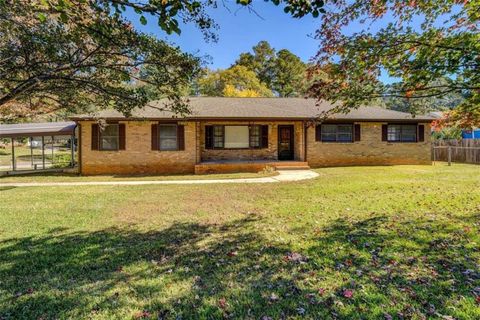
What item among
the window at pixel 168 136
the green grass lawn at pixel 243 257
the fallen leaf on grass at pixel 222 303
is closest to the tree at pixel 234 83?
the window at pixel 168 136

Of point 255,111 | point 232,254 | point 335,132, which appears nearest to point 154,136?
point 255,111

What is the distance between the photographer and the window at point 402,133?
16.9m

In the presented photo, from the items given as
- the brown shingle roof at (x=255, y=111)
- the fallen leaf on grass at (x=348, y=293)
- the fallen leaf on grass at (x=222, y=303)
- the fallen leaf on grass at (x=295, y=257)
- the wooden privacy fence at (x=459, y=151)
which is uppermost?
the brown shingle roof at (x=255, y=111)

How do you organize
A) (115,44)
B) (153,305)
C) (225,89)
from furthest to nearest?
(225,89)
(115,44)
(153,305)

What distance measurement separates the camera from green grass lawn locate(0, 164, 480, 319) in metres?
2.94

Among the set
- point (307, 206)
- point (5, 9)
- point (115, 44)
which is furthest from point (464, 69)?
point (5, 9)

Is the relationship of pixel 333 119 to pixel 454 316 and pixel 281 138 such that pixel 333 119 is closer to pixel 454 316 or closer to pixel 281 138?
pixel 281 138

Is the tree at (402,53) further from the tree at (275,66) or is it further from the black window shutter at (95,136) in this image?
the tree at (275,66)

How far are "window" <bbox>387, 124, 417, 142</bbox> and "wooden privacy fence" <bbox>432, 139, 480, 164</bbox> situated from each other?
2080 mm

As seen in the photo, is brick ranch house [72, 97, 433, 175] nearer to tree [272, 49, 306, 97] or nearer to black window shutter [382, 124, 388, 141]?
black window shutter [382, 124, 388, 141]

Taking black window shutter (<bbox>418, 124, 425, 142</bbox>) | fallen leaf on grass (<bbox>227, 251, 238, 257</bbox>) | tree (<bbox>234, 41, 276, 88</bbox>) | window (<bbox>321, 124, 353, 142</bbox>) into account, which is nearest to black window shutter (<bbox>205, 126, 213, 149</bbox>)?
window (<bbox>321, 124, 353, 142</bbox>)

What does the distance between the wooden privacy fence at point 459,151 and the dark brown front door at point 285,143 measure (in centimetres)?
893

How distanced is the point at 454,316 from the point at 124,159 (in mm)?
14073

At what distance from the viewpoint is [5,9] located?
3.66 m
